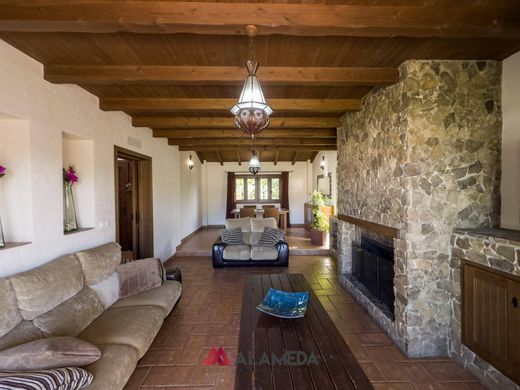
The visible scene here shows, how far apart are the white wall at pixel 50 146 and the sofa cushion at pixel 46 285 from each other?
0.77ft

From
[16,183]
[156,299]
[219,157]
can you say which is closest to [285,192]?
[219,157]

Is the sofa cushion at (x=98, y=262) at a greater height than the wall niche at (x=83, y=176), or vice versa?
the wall niche at (x=83, y=176)

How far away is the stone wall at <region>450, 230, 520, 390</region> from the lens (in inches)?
69.1

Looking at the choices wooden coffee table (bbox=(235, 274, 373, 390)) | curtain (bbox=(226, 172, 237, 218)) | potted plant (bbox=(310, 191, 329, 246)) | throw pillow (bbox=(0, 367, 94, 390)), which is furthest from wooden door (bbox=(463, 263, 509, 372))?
curtain (bbox=(226, 172, 237, 218))

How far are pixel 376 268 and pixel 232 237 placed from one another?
2.57m

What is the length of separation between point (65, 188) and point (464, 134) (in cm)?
392

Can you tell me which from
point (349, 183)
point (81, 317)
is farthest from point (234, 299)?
point (349, 183)

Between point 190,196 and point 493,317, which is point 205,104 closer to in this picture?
point 493,317

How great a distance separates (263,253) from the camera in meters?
4.57

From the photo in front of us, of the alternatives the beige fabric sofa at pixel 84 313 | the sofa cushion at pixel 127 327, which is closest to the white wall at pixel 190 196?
the beige fabric sofa at pixel 84 313

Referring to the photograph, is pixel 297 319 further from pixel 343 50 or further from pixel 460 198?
pixel 343 50

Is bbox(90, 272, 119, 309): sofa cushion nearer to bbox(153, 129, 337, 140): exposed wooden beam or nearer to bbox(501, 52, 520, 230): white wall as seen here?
bbox(153, 129, 337, 140): exposed wooden beam

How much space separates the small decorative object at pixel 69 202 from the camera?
104 inches

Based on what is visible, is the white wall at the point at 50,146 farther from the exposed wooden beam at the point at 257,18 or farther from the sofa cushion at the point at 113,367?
the sofa cushion at the point at 113,367
